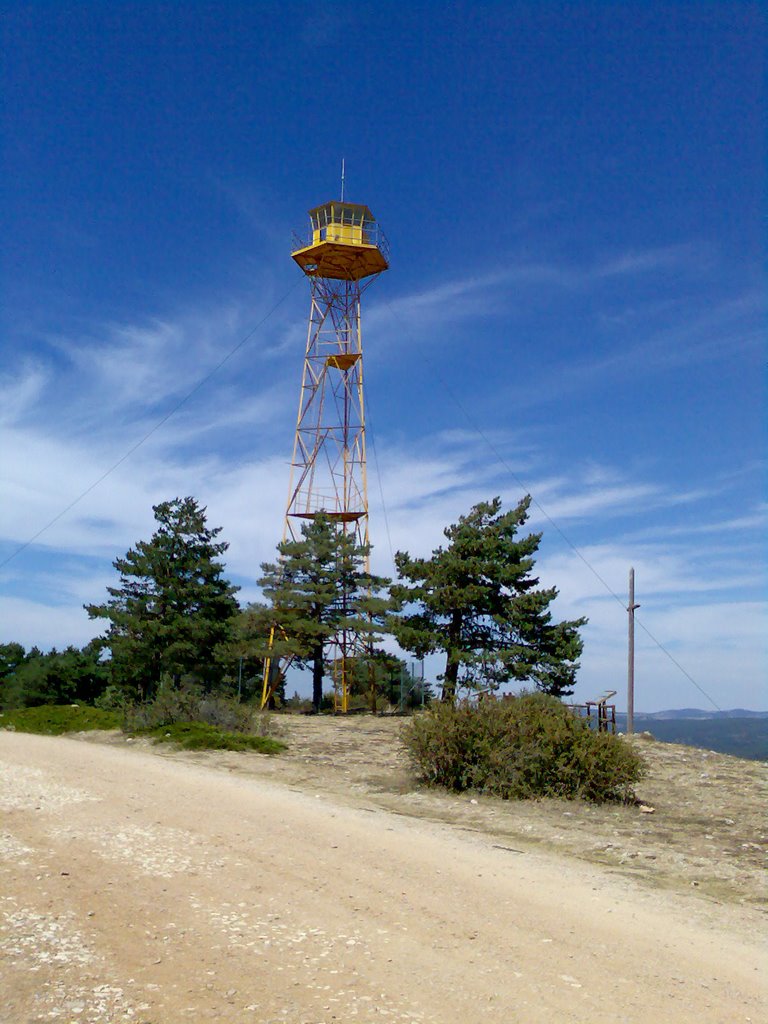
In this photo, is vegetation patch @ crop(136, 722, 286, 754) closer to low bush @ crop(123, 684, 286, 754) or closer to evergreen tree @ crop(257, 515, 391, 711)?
low bush @ crop(123, 684, 286, 754)

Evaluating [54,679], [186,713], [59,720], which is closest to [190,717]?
[186,713]

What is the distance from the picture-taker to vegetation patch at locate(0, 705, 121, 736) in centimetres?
2325

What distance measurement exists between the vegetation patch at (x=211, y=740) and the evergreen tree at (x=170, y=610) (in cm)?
1431

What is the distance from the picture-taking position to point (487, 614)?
31031mm

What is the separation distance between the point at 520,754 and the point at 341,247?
969 inches

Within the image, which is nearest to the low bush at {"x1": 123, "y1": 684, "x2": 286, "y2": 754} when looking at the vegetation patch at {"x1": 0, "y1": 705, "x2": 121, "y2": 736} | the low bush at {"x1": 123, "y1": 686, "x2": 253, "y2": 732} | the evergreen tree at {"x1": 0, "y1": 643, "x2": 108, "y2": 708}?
the low bush at {"x1": 123, "y1": 686, "x2": 253, "y2": 732}

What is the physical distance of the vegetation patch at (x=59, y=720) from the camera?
2325 cm

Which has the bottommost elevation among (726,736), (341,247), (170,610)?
(726,736)

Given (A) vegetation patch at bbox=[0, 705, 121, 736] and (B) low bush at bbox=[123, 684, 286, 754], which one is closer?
(B) low bush at bbox=[123, 684, 286, 754]

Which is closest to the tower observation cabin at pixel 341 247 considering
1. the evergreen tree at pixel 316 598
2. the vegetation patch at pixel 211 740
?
the evergreen tree at pixel 316 598

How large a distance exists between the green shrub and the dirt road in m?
3.81

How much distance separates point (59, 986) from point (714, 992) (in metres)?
4.04

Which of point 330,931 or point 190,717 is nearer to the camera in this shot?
point 330,931

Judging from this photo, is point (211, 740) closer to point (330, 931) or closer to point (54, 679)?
point (330, 931)
